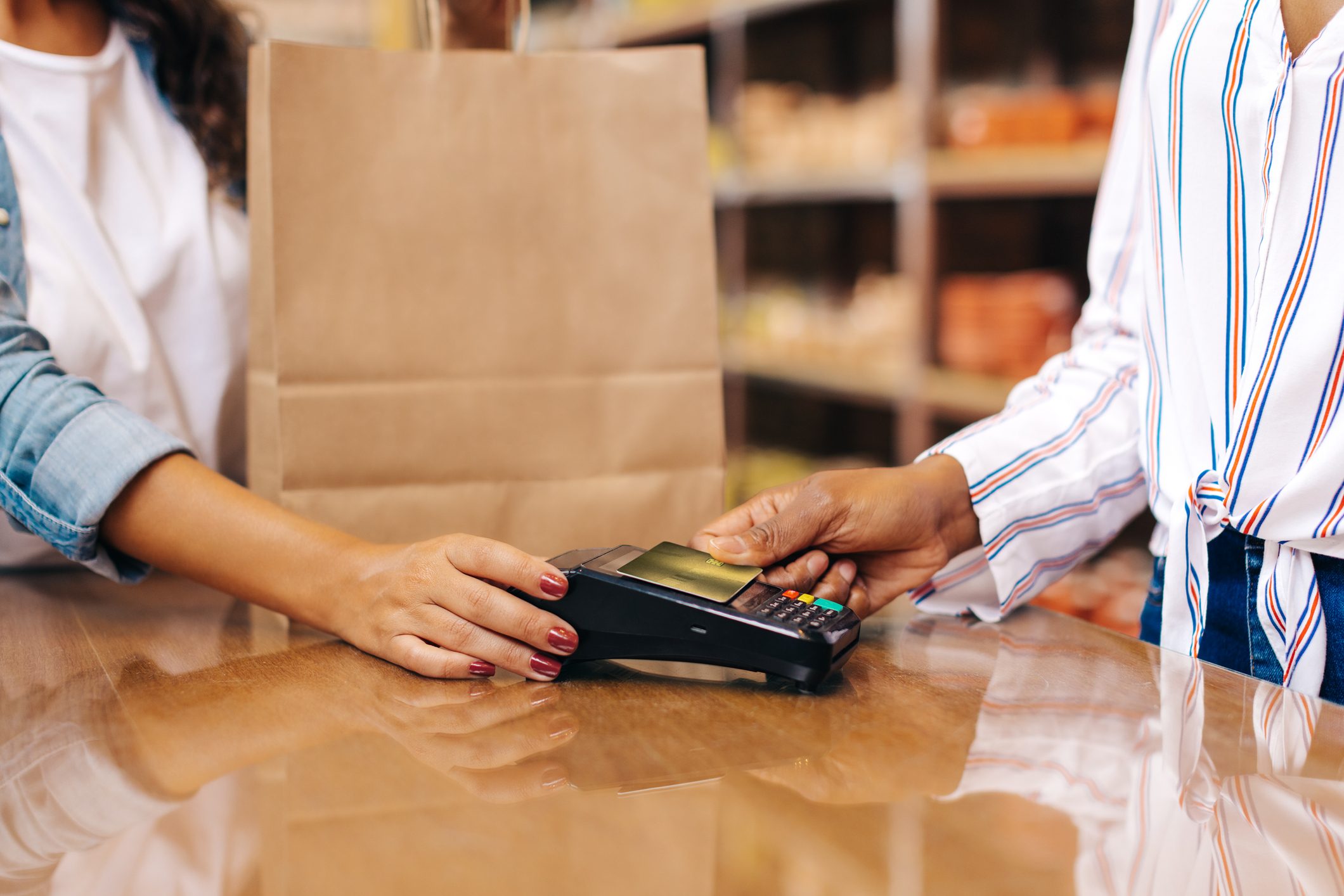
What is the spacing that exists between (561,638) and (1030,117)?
6.45 feet

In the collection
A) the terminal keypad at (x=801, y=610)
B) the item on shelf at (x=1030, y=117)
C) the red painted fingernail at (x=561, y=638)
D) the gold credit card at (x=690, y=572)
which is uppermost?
the item on shelf at (x=1030, y=117)

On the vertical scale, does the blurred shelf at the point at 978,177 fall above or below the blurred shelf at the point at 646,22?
below

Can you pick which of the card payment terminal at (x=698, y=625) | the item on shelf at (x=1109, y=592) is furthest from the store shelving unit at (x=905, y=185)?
the card payment terminal at (x=698, y=625)

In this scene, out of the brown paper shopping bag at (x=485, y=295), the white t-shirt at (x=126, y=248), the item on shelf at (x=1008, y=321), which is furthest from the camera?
the item on shelf at (x=1008, y=321)

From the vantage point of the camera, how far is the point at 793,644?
62cm

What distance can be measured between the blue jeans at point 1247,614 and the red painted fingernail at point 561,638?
0.46m

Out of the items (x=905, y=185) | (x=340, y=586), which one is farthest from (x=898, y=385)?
(x=340, y=586)

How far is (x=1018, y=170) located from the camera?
7.44 ft

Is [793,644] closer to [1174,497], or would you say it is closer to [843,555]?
[843,555]

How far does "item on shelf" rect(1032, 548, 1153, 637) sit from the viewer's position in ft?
7.11

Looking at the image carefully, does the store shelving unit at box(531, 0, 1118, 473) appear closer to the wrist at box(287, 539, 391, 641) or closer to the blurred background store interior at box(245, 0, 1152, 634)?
the blurred background store interior at box(245, 0, 1152, 634)

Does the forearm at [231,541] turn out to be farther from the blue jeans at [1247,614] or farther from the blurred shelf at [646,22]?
the blurred shelf at [646,22]

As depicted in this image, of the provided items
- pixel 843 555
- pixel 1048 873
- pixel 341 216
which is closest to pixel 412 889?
pixel 1048 873

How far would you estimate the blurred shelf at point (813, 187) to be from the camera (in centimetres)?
261
